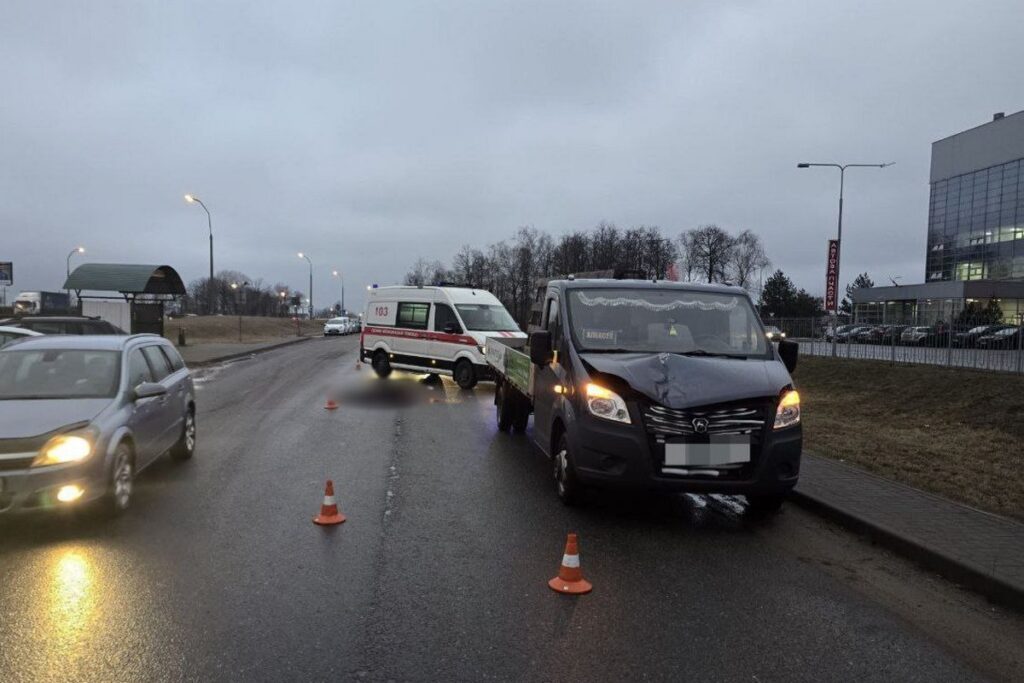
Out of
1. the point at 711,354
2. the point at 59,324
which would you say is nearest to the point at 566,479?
the point at 711,354

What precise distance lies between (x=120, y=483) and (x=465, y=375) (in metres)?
10.9

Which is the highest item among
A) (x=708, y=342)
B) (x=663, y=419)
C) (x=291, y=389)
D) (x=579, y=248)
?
(x=579, y=248)

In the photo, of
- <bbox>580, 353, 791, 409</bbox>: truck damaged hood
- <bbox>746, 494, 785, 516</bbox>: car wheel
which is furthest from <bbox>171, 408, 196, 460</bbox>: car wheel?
<bbox>746, 494, 785, 516</bbox>: car wheel

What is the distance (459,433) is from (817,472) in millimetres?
4952

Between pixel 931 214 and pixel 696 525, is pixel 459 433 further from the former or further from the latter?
pixel 931 214

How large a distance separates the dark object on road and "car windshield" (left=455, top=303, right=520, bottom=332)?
31.4 feet

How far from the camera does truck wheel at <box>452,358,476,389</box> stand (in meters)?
16.4

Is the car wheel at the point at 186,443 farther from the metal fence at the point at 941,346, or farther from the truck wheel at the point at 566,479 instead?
the metal fence at the point at 941,346

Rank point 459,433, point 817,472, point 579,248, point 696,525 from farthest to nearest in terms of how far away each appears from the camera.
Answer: point 579,248 → point 459,433 → point 817,472 → point 696,525

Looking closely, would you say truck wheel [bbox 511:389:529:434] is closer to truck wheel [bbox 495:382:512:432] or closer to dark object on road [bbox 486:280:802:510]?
truck wheel [bbox 495:382:512:432]

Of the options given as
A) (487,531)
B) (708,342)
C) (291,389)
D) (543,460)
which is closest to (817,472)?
(708,342)

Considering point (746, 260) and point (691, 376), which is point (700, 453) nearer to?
point (691, 376)

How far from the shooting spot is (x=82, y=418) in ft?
18.0

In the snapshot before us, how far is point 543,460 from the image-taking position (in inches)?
332
